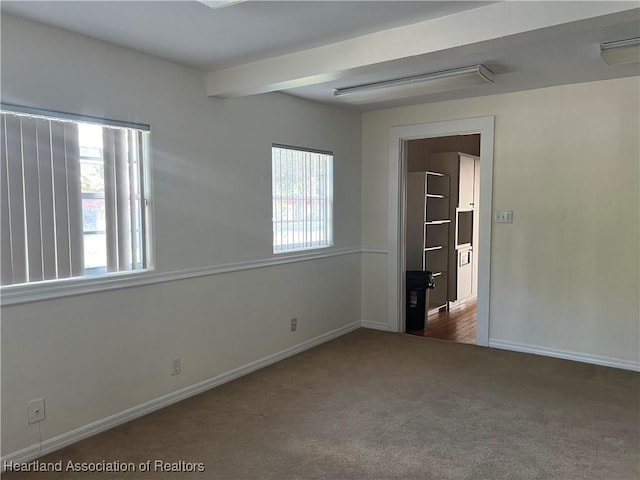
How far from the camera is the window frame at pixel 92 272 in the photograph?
2.42 m

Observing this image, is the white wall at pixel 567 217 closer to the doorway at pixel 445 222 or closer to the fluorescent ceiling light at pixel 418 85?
the fluorescent ceiling light at pixel 418 85

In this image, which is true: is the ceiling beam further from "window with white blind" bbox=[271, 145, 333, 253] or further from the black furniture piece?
the black furniture piece

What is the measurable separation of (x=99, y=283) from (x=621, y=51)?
3373 mm

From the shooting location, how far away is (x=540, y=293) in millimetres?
4156

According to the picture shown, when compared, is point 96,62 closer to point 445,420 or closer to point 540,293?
point 445,420

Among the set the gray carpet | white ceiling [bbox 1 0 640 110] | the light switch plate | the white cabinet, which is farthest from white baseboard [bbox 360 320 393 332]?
white ceiling [bbox 1 0 640 110]

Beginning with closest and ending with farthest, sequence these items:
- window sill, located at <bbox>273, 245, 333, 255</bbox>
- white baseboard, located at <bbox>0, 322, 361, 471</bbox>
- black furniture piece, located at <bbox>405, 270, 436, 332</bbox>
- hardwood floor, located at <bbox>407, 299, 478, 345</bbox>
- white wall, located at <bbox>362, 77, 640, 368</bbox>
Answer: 1. white baseboard, located at <bbox>0, 322, 361, 471</bbox>
2. white wall, located at <bbox>362, 77, 640, 368</bbox>
3. window sill, located at <bbox>273, 245, 333, 255</bbox>
4. hardwood floor, located at <bbox>407, 299, 478, 345</bbox>
5. black furniture piece, located at <bbox>405, 270, 436, 332</bbox>

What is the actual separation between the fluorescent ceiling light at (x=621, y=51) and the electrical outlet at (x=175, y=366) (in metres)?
3.35

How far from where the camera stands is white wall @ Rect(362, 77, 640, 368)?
377 centimetres

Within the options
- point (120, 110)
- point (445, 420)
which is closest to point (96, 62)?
point (120, 110)

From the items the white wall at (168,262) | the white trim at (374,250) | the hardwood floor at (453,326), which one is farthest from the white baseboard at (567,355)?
the white wall at (168,262)

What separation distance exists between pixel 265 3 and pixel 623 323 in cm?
361

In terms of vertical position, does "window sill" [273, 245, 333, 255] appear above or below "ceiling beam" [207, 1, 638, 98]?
below

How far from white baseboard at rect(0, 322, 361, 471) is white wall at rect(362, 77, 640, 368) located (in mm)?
2017
